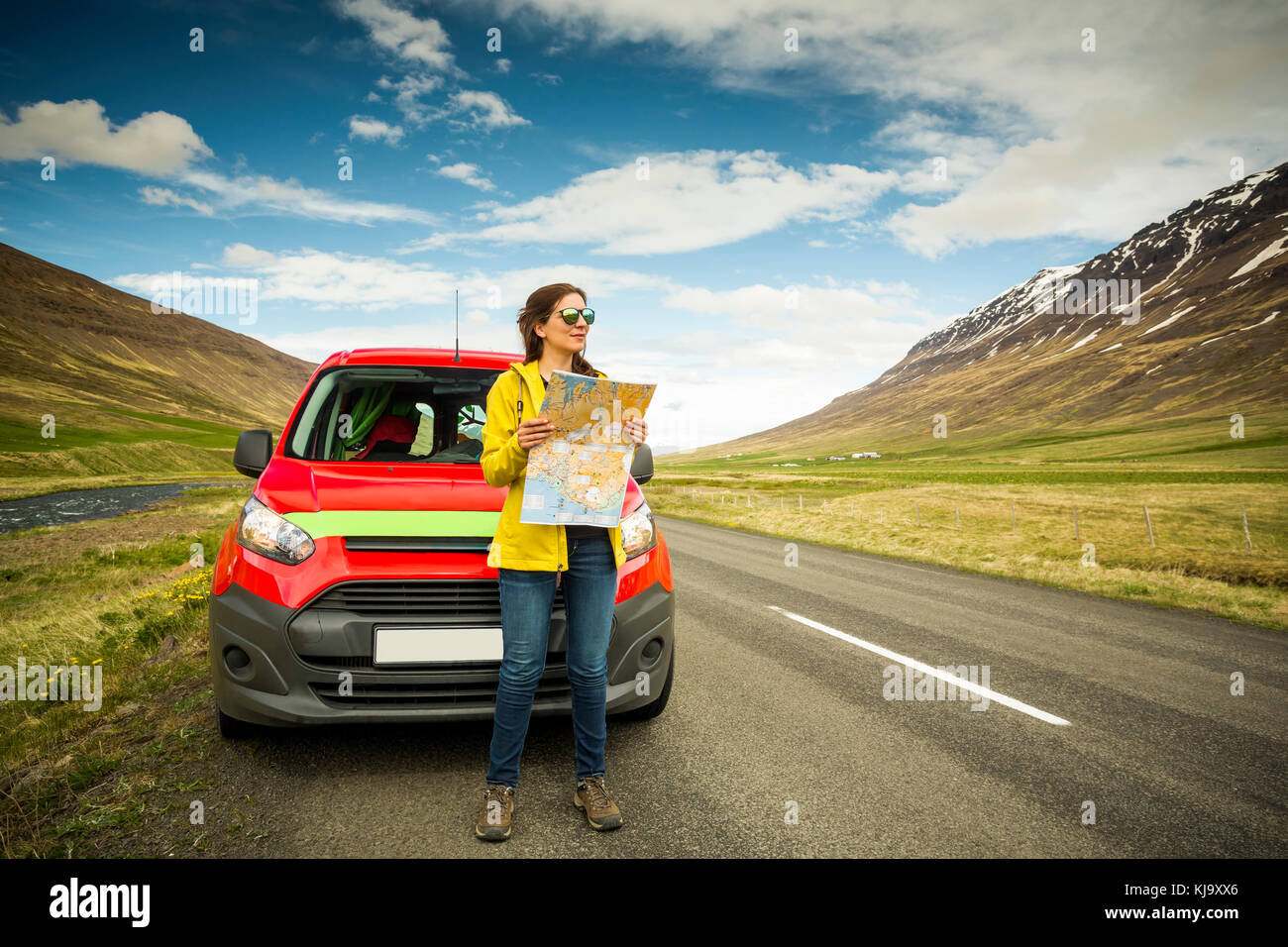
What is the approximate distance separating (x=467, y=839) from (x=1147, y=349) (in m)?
196

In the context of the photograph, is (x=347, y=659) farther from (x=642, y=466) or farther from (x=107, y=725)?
(x=107, y=725)

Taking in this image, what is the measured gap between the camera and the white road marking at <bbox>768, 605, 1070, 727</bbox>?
4078 millimetres

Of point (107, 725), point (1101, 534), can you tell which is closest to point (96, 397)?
point (107, 725)

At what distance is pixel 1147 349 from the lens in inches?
6083

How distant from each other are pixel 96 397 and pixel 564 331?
150 metres

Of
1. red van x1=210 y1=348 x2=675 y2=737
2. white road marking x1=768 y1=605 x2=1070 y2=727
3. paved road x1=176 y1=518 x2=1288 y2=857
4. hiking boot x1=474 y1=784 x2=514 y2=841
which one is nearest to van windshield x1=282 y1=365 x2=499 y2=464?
red van x1=210 y1=348 x2=675 y2=737

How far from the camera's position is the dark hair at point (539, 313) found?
2672 mm

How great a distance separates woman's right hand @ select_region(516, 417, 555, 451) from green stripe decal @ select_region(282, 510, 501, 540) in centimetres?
74

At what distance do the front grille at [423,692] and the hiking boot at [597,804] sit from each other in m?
0.54

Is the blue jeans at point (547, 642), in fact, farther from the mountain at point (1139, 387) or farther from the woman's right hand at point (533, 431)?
the mountain at point (1139, 387)

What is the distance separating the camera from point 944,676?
4855 mm
